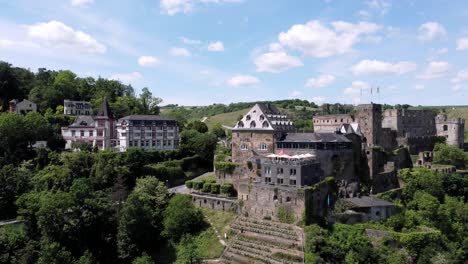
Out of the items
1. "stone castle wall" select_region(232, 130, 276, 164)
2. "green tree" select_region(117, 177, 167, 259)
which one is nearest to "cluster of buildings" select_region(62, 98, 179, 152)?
"stone castle wall" select_region(232, 130, 276, 164)

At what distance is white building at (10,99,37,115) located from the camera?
6950 cm

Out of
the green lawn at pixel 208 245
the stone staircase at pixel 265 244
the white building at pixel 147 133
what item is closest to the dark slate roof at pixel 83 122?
the white building at pixel 147 133

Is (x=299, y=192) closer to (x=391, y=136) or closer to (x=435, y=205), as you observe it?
(x=435, y=205)

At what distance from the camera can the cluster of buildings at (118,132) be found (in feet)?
197

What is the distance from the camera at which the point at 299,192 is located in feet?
134

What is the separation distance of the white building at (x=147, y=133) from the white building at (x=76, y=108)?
57.7ft

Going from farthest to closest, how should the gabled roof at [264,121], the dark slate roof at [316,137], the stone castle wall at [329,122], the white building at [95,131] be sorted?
the stone castle wall at [329,122] → the white building at [95,131] → the gabled roof at [264,121] → the dark slate roof at [316,137]

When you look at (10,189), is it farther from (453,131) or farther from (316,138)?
(453,131)

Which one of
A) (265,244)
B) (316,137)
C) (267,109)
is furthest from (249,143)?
(265,244)

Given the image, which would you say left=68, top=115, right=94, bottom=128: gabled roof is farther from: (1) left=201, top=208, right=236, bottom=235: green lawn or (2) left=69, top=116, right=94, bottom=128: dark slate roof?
(1) left=201, top=208, right=236, bottom=235: green lawn

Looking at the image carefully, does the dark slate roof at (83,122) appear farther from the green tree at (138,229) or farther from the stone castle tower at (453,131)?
the stone castle tower at (453,131)

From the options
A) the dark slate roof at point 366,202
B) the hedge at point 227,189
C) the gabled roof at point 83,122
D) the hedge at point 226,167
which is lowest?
the dark slate roof at point 366,202

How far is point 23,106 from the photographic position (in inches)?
2746

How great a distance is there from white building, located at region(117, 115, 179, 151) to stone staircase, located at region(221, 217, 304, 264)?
2430cm
